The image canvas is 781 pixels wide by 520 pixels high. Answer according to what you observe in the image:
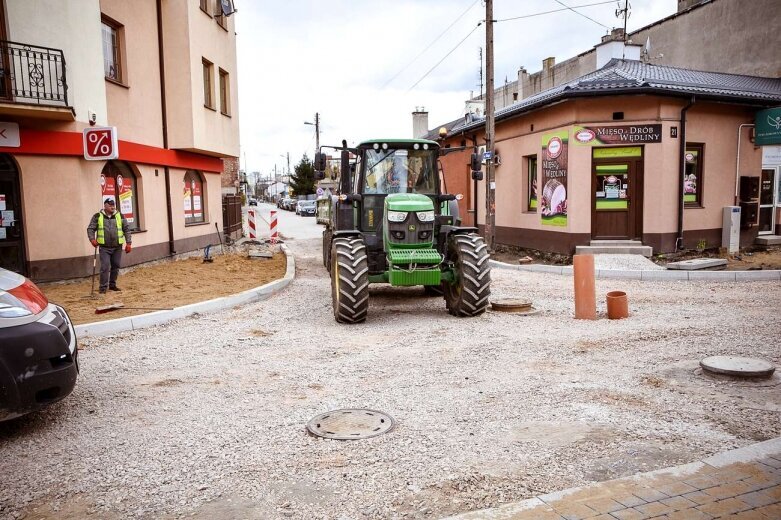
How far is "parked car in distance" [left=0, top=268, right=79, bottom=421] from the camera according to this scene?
4082mm

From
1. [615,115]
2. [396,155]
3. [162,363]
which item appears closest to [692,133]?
[615,115]

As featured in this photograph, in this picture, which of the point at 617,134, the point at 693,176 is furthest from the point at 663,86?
the point at 693,176

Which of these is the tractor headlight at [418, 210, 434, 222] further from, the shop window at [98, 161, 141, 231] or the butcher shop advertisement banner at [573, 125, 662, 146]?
the butcher shop advertisement banner at [573, 125, 662, 146]

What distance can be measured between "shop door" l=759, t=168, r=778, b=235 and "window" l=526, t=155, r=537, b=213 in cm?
621

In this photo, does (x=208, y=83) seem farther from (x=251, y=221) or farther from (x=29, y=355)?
(x=29, y=355)

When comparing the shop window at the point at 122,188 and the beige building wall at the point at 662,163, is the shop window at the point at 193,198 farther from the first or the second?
the beige building wall at the point at 662,163

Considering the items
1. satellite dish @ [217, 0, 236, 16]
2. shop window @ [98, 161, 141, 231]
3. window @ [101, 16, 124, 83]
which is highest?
satellite dish @ [217, 0, 236, 16]

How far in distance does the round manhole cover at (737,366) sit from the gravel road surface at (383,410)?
0.33 feet

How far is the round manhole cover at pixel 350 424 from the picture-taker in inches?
170

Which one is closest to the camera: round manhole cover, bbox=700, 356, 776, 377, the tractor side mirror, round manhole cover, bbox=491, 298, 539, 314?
round manhole cover, bbox=700, 356, 776, 377

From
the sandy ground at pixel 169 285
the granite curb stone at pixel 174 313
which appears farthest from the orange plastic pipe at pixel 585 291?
the sandy ground at pixel 169 285

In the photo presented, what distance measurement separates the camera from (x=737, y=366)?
17.5 feet

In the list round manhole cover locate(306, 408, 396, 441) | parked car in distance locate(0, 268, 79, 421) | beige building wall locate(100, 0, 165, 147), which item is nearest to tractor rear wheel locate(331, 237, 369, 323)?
round manhole cover locate(306, 408, 396, 441)

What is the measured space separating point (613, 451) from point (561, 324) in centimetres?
424
